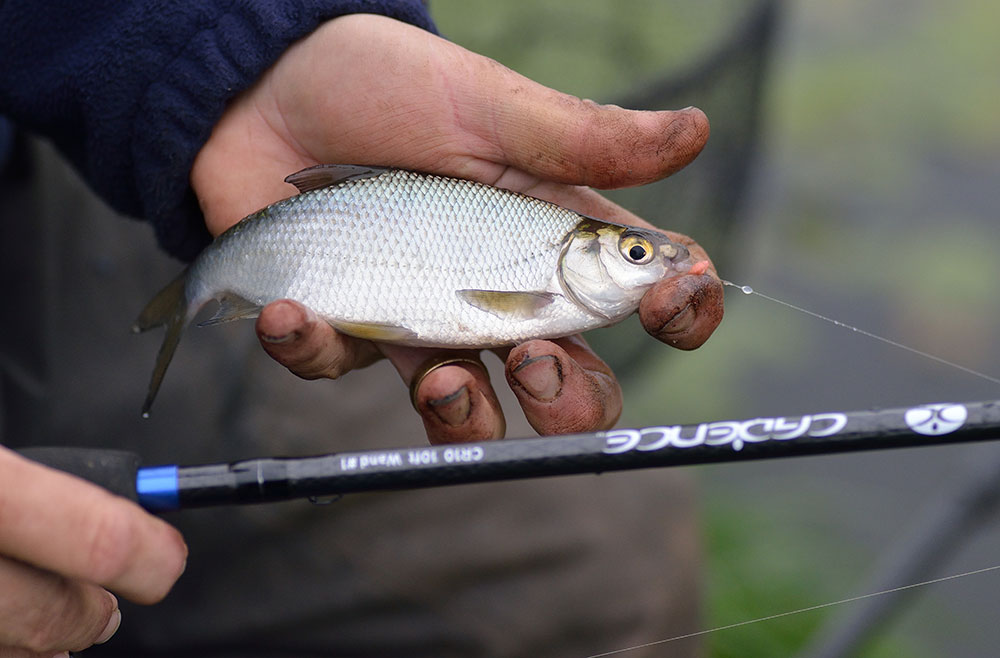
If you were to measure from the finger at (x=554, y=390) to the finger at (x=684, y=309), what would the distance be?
159mm

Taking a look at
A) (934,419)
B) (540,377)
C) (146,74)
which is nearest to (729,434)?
(934,419)

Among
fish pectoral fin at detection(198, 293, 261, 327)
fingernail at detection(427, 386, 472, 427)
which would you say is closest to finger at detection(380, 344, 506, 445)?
fingernail at detection(427, 386, 472, 427)

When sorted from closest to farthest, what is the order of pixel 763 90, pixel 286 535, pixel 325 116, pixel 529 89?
pixel 529 89 → pixel 325 116 → pixel 286 535 → pixel 763 90

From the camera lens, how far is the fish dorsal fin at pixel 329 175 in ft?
6.11

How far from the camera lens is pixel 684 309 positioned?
168 centimetres

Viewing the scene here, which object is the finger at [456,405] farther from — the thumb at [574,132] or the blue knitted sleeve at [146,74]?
the blue knitted sleeve at [146,74]

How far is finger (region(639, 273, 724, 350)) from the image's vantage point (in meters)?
1.68

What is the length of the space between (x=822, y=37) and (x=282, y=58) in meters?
4.03

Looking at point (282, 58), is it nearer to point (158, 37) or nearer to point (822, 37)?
point (158, 37)

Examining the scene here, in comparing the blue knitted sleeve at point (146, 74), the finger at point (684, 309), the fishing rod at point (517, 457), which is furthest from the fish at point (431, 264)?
the fishing rod at point (517, 457)

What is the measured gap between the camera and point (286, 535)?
7.04ft

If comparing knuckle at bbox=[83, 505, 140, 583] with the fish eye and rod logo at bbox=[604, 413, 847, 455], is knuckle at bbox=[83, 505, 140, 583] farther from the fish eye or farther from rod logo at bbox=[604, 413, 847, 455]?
the fish eye

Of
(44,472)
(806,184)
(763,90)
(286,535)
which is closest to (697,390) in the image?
(806,184)

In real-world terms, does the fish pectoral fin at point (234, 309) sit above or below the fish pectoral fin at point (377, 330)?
below
